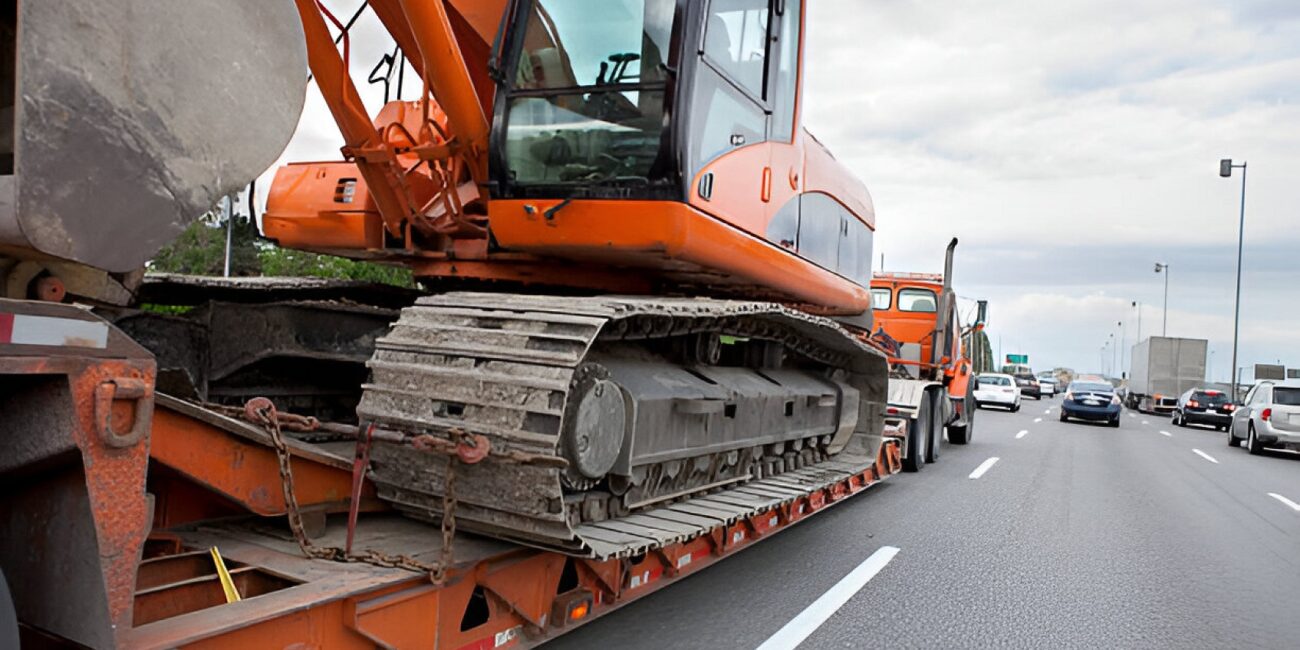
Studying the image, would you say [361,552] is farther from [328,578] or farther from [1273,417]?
[1273,417]

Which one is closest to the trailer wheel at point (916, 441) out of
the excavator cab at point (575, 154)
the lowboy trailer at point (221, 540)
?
the excavator cab at point (575, 154)

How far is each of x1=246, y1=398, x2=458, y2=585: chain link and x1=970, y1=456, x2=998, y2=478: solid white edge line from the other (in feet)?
31.9

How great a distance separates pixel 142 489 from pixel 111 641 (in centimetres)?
32

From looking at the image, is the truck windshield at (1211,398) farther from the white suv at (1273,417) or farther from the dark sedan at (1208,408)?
the white suv at (1273,417)

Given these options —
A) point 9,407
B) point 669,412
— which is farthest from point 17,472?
point 669,412

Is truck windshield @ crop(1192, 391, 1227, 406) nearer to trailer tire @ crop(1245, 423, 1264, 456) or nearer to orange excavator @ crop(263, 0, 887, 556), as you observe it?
trailer tire @ crop(1245, 423, 1264, 456)

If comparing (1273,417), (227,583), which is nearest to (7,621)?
(227,583)

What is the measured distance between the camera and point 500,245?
4879mm

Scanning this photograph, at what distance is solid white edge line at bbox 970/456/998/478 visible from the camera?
1196 cm

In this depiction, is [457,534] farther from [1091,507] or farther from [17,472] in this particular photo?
[1091,507]

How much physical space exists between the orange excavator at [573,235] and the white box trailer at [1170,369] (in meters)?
37.4

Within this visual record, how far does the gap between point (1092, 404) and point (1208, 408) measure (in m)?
5.40

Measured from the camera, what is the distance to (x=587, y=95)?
15.4 ft

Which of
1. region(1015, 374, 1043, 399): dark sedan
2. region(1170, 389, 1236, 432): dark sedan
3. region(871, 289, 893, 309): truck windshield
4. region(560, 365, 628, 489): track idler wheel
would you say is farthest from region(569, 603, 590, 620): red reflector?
region(1015, 374, 1043, 399): dark sedan
